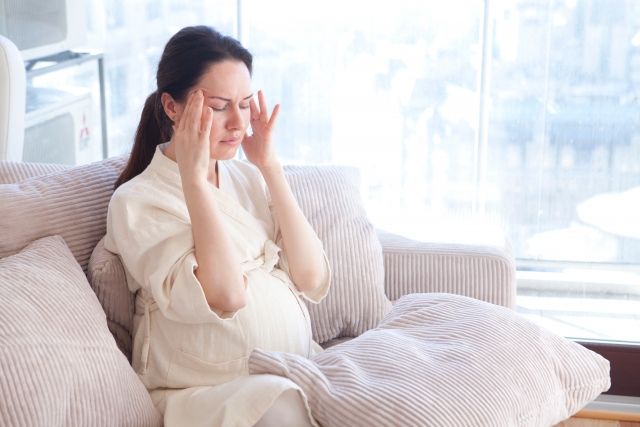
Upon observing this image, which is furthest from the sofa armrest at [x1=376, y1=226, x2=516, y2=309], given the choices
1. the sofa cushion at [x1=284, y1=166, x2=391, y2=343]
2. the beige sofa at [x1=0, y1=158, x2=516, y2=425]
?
the sofa cushion at [x1=284, y1=166, x2=391, y2=343]

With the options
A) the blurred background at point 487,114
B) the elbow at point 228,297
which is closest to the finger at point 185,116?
the elbow at point 228,297

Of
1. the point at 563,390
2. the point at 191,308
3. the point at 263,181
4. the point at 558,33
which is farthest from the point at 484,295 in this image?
the point at 558,33

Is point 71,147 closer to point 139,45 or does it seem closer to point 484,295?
point 139,45

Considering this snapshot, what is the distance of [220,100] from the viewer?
1497 millimetres

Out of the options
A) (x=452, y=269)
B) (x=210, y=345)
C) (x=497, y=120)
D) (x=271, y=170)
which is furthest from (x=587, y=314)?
(x=210, y=345)

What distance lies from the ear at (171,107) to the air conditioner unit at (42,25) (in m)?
1.06

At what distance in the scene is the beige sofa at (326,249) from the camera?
131 centimetres

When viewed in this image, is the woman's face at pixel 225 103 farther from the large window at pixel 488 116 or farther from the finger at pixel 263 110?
the large window at pixel 488 116

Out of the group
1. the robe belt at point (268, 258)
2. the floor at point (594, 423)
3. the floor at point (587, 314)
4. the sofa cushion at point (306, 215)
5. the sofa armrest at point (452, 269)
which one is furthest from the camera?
the floor at point (587, 314)

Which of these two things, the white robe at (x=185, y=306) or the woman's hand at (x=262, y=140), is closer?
the white robe at (x=185, y=306)

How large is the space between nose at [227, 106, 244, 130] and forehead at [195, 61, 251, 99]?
0.03 metres

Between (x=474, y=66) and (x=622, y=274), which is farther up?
(x=474, y=66)

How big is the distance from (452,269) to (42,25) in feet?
5.24

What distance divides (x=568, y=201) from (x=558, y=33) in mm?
561
